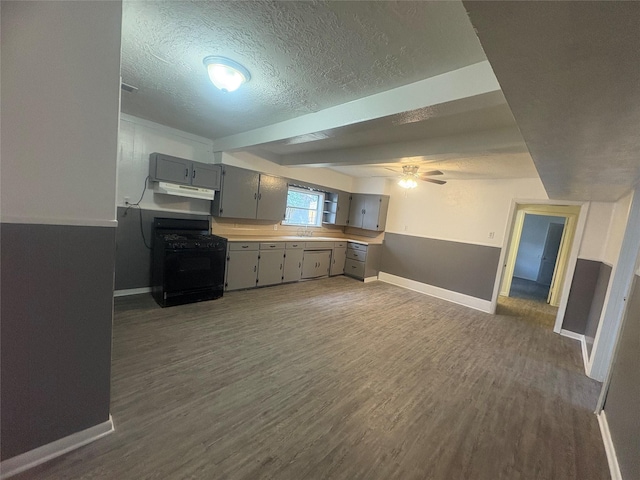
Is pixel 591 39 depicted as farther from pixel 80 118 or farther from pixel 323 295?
pixel 323 295

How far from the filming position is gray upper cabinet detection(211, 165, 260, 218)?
14.0ft

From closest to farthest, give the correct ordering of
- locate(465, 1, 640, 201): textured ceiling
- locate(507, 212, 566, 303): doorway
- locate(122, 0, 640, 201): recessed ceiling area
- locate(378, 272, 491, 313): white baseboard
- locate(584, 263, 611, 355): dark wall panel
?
locate(465, 1, 640, 201): textured ceiling < locate(122, 0, 640, 201): recessed ceiling area < locate(584, 263, 611, 355): dark wall panel < locate(378, 272, 491, 313): white baseboard < locate(507, 212, 566, 303): doorway

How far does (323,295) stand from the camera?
471 cm

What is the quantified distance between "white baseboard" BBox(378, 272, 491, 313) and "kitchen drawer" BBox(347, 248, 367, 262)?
2.37ft

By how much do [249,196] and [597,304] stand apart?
525cm

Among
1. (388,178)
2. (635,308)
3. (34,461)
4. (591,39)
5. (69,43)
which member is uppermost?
(388,178)

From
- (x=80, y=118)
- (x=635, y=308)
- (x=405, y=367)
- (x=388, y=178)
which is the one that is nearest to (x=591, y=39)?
(x=80, y=118)

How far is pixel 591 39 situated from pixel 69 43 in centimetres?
203

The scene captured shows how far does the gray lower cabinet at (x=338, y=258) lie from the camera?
603cm

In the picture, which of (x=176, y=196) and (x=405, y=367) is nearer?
(x=405, y=367)

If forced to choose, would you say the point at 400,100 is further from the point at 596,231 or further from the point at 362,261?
the point at 362,261

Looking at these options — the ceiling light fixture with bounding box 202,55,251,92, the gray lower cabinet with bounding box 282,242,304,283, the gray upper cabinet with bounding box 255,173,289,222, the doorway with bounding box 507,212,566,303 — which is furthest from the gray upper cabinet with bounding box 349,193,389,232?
the ceiling light fixture with bounding box 202,55,251,92

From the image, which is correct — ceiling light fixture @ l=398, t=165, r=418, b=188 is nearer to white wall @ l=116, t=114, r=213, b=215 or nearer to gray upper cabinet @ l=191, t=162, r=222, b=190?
gray upper cabinet @ l=191, t=162, r=222, b=190

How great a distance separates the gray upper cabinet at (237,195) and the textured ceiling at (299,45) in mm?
1922
